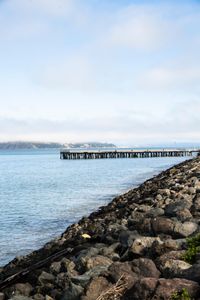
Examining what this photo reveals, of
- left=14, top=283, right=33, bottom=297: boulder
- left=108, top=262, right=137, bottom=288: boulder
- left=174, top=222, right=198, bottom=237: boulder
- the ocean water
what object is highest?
left=174, top=222, right=198, bottom=237: boulder

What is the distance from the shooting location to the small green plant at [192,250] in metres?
6.44

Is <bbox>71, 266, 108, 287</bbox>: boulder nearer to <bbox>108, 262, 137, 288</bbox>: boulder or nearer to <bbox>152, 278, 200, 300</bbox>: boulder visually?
<bbox>108, 262, 137, 288</bbox>: boulder

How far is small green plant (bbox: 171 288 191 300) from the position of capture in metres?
5.00

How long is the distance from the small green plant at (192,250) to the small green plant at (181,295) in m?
1.32

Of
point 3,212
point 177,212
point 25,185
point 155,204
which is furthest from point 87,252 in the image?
point 25,185

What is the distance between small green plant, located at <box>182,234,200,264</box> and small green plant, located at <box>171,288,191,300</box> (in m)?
1.32

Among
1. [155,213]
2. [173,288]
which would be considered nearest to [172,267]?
[173,288]

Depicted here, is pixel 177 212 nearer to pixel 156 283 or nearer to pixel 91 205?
pixel 156 283

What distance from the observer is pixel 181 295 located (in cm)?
505

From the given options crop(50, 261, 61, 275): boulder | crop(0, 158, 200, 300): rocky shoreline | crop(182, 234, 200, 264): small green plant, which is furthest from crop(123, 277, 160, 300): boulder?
crop(50, 261, 61, 275): boulder

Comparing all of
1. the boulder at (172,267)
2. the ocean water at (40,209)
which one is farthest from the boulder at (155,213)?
the ocean water at (40,209)

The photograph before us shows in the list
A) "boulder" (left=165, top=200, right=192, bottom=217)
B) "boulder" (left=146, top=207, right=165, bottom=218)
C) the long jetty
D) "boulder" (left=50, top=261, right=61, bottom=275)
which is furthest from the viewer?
the long jetty

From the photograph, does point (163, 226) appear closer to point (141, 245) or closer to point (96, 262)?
point (141, 245)

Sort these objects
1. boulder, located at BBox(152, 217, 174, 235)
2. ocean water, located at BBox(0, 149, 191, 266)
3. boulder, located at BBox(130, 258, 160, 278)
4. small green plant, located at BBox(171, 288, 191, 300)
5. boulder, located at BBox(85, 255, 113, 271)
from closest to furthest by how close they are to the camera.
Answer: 1. small green plant, located at BBox(171, 288, 191, 300)
2. boulder, located at BBox(130, 258, 160, 278)
3. boulder, located at BBox(85, 255, 113, 271)
4. boulder, located at BBox(152, 217, 174, 235)
5. ocean water, located at BBox(0, 149, 191, 266)
